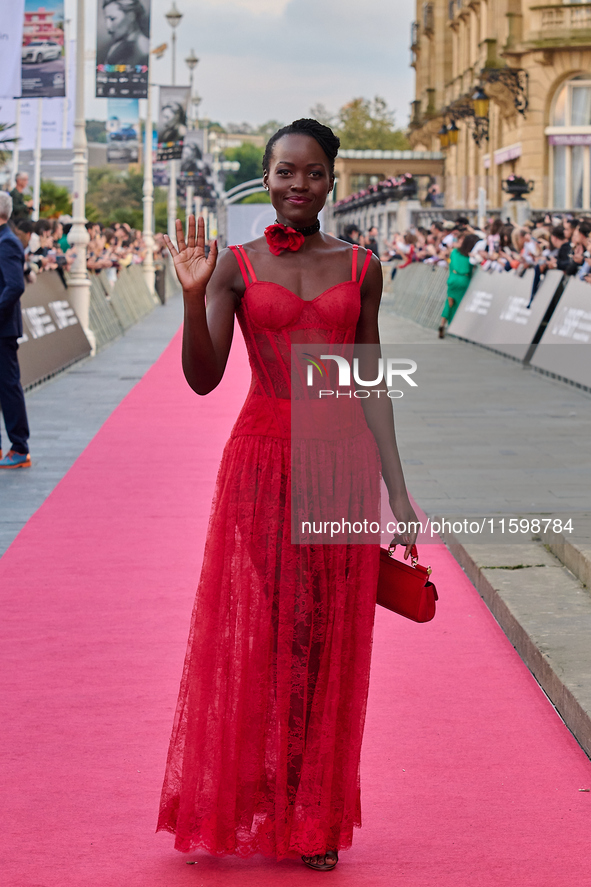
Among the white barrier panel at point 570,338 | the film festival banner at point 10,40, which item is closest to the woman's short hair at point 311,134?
the white barrier panel at point 570,338

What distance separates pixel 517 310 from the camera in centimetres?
1822

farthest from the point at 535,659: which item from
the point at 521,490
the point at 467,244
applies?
the point at 467,244

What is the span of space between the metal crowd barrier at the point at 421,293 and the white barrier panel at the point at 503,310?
9.63 feet

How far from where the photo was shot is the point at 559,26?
42281 mm

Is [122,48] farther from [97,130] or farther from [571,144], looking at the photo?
[97,130]

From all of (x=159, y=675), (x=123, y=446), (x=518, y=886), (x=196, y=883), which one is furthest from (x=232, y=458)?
(x=123, y=446)

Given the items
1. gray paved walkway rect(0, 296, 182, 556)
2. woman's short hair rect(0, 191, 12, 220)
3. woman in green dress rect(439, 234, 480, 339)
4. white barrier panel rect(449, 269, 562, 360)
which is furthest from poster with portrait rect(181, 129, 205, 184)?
woman's short hair rect(0, 191, 12, 220)

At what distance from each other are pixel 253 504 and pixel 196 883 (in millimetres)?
996

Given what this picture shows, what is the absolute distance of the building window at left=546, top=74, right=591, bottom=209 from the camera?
4306 centimetres

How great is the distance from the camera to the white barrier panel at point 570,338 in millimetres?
14633

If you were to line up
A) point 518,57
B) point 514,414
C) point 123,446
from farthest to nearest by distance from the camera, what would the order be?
point 518,57
point 514,414
point 123,446

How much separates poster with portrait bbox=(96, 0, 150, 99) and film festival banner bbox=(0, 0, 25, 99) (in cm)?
699

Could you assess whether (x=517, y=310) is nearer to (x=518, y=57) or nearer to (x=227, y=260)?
(x=227, y=260)

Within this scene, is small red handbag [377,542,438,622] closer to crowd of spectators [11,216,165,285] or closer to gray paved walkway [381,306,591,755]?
gray paved walkway [381,306,591,755]
